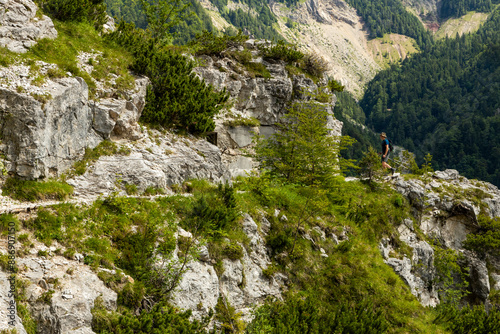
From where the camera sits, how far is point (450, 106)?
163000 mm

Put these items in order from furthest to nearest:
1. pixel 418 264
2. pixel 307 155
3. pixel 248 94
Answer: pixel 248 94, pixel 418 264, pixel 307 155

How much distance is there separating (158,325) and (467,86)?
645 ft

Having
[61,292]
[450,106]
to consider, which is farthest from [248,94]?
[450,106]

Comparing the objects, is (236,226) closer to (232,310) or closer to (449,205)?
(232,310)

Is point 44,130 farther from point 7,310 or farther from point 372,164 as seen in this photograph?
point 372,164

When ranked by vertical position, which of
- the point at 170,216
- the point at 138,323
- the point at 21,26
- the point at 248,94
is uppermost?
the point at 21,26

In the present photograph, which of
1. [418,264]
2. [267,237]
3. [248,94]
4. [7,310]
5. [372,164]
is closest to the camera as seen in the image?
[7,310]

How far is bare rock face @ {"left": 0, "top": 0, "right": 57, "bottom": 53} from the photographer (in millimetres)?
13430

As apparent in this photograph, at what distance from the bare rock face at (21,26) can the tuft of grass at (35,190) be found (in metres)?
5.74

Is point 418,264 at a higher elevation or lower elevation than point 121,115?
lower

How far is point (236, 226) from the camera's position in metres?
14.0

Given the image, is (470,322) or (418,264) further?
(418,264)

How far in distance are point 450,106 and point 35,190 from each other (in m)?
185

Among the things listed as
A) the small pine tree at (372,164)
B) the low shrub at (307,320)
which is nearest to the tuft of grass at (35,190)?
the low shrub at (307,320)
